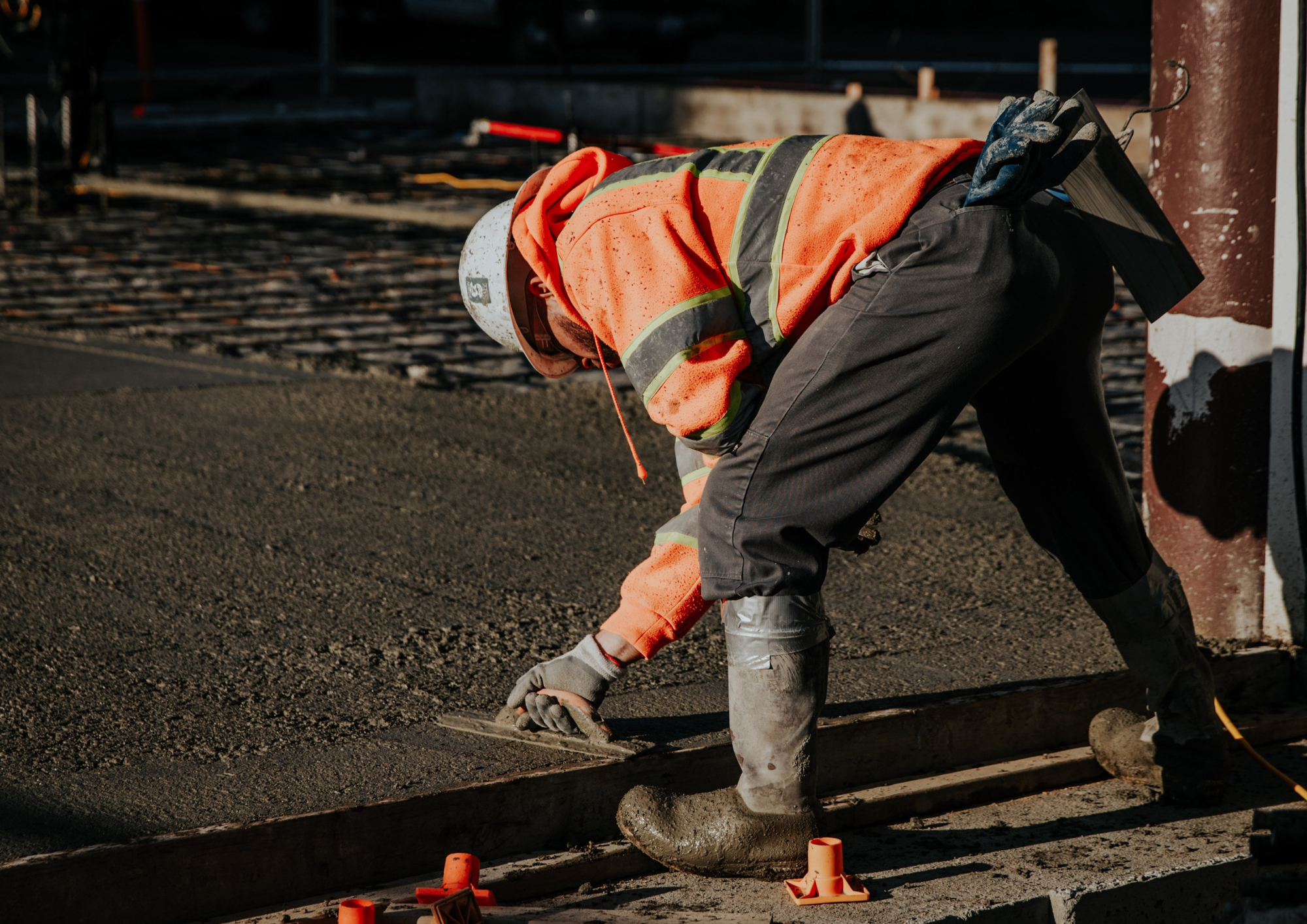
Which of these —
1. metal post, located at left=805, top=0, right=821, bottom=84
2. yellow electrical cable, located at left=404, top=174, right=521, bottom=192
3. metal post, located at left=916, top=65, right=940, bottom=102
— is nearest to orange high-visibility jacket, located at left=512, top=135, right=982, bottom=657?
yellow electrical cable, located at left=404, top=174, right=521, bottom=192

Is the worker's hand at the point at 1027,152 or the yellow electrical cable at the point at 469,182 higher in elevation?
the yellow electrical cable at the point at 469,182

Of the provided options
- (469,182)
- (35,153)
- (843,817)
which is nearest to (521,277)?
(843,817)

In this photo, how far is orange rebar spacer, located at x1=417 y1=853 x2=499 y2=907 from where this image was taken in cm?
260

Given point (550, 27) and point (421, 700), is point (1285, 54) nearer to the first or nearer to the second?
point (421, 700)

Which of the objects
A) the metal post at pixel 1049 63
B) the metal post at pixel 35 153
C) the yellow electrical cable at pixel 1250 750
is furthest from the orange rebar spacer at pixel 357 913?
the metal post at pixel 1049 63

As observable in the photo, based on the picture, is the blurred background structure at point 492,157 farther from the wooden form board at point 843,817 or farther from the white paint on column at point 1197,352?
the wooden form board at point 843,817

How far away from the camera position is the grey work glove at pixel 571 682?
3.07 metres

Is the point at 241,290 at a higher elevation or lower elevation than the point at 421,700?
higher

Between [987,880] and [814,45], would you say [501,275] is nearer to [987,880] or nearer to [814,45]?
[987,880]

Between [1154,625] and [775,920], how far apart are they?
1002 millimetres

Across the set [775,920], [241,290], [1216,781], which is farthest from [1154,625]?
[241,290]

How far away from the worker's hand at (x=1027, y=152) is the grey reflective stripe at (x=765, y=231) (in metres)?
0.30

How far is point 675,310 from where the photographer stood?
257cm

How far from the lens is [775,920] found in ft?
8.68
